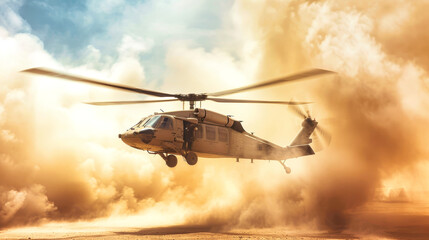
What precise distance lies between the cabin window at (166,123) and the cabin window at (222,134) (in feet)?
11.6

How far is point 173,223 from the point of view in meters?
45.7

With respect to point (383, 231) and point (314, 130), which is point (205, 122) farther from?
point (383, 231)

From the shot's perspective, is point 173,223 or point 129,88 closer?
point 129,88

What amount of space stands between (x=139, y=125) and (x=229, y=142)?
6.08 metres

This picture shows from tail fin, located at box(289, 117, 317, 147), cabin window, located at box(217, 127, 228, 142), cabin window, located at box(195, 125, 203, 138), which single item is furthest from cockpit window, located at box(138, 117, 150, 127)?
tail fin, located at box(289, 117, 317, 147)

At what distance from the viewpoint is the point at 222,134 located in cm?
2653

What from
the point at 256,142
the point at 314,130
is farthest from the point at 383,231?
the point at 256,142

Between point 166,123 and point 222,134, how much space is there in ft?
13.6

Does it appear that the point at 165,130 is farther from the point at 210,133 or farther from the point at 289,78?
the point at 289,78

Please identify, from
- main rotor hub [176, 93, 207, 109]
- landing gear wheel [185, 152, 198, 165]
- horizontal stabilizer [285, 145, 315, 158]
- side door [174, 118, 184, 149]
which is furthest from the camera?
horizontal stabilizer [285, 145, 315, 158]

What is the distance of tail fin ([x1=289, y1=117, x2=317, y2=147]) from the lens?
3184cm

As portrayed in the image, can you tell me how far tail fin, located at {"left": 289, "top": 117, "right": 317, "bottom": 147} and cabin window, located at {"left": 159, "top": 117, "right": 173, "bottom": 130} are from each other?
11350 mm

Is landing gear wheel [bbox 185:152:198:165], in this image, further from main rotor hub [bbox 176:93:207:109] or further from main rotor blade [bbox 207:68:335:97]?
main rotor blade [bbox 207:68:335:97]

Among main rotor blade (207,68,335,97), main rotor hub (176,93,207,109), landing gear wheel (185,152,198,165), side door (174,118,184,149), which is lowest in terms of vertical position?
landing gear wheel (185,152,198,165)
